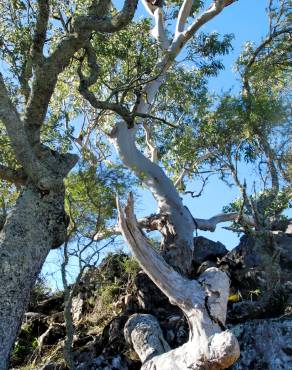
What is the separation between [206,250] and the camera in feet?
35.4

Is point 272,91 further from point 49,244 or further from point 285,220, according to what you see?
point 49,244

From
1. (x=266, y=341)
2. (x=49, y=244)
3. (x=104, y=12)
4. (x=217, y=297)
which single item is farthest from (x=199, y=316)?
(x=104, y=12)

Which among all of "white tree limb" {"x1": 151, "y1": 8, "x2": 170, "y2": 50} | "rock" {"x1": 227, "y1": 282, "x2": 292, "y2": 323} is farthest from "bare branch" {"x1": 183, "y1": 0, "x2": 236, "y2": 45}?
"rock" {"x1": 227, "y1": 282, "x2": 292, "y2": 323}

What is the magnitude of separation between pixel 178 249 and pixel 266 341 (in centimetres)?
317

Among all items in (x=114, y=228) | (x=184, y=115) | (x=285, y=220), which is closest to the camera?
(x=114, y=228)

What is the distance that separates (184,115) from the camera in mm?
11805

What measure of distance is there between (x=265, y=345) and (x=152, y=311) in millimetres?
2428

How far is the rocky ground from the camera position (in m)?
6.29

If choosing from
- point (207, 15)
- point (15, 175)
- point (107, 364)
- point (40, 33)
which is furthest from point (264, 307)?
point (207, 15)

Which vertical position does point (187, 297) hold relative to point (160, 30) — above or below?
below

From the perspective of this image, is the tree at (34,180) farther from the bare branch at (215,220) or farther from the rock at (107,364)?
the bare branch at (215,220)

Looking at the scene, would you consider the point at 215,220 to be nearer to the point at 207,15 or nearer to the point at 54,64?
the point at 207,15

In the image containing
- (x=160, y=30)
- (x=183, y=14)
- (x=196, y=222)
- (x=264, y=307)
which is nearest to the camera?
(x=264, y=307)

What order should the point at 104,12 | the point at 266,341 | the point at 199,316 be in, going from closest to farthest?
the point at 199,316 < the point at 266,341 < the point at 104,12
